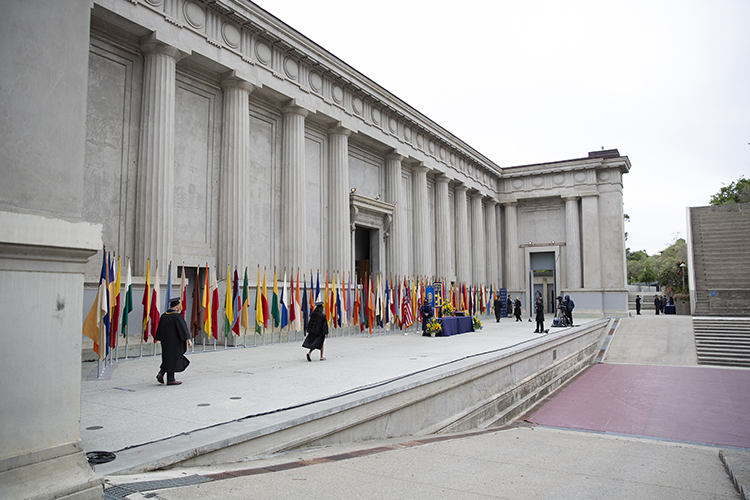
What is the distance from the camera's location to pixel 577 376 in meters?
18.3

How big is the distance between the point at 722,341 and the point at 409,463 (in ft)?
70.1

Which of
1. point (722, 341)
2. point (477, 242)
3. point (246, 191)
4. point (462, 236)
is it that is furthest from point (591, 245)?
point (246, 191)

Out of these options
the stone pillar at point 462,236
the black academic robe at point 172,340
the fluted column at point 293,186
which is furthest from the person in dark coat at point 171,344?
the stone pillar at point 462,236

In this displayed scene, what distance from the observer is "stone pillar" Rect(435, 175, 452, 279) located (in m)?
30.3

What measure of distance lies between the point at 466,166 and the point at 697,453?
89.4 ft

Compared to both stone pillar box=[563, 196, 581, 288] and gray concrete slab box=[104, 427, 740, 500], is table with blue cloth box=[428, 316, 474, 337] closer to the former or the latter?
gray concrete slab box=[104, 427, 740, 500]

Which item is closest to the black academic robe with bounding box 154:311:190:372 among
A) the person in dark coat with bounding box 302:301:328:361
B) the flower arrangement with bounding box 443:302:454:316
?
the person in dark coat with bounding box 302:301:328:361

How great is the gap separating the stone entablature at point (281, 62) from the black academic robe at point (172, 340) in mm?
9179

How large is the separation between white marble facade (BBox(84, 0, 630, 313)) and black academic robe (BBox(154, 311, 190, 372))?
514 centimetres

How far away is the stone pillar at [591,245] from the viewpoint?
115ft

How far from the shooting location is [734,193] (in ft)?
183

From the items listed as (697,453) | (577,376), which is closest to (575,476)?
(697,453)

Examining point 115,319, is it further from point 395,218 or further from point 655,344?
point 655,344

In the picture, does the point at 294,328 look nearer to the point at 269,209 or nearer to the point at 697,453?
the point at 269,209
